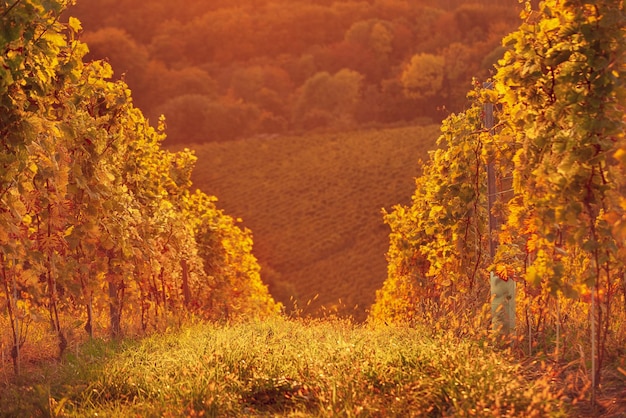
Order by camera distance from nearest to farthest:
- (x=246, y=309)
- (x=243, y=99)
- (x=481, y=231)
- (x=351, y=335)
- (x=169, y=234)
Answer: (x=351, y=335), (x=481, y=231), (x=169, y=234), (x=246, y=309), (x=243, y=99)

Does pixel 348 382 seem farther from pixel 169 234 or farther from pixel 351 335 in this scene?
pixel 169 234

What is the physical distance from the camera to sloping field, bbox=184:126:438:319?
1273 inches

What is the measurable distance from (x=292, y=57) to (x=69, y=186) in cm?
6682

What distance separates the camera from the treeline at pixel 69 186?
526 centimetres

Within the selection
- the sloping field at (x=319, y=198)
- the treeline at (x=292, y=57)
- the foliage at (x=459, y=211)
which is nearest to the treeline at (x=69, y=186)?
the foliage at (x=459, y=211)

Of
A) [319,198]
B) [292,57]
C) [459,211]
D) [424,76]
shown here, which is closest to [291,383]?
[459,211]

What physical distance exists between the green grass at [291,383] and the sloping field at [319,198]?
74.9ft

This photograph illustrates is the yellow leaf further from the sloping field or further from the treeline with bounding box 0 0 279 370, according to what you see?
the sloping field

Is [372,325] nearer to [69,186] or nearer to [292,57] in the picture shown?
[69,186]

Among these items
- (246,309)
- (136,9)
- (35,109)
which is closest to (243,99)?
(136,9)

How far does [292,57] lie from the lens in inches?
2835

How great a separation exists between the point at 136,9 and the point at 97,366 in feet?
232

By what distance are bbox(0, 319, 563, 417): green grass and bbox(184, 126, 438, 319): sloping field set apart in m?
22.8

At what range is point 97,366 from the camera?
18.0 ft
